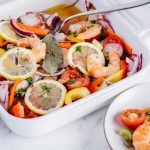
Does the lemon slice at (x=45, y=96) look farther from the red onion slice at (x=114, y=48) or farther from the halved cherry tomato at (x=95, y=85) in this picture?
the red onion slice at (x=114, y=48)

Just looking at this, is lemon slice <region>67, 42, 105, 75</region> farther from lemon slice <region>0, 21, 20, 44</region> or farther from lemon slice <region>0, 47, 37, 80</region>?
lemon slice <region>0, 21, 20, 44</region>

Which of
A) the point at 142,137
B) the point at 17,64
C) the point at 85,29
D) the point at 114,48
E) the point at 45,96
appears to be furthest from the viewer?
the point at 85,29

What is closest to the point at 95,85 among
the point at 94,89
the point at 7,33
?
the point at 94,89

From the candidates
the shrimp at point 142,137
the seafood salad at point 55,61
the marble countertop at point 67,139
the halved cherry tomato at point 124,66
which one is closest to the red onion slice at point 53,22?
the seafood salad at point 55,61

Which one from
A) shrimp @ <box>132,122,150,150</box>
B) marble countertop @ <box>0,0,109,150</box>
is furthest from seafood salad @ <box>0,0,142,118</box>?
shrimp @ <box>132,122,150,150</box>

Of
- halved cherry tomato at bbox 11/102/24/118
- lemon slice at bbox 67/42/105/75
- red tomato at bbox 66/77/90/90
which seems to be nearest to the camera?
halved cherry tomato at bbox 11/102/24/118

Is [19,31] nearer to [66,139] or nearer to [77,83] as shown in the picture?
[77,83]

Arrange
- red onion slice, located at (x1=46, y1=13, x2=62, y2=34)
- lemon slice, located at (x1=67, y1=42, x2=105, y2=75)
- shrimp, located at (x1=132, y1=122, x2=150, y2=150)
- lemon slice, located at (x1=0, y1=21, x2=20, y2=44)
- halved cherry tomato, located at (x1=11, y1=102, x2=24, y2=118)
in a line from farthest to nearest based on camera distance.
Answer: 1. red onion slice, located at (x1=46, y1=13, x2=62, y2=34)
2. lemon slice, located at (x1=0, y1=21, x2=20, y2=44)
3. lemon slice, located at (x1=67, y1=42, x2=105, y2=75)
4. halved cherry tomato, located at (x1=11, y1=102, x2=24, y2=118)
5. shrimp, located at (x1=132, y1=122, x2=150, y2=150)

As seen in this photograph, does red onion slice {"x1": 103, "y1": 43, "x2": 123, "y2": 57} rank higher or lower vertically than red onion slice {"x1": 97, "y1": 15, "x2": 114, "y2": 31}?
lower
